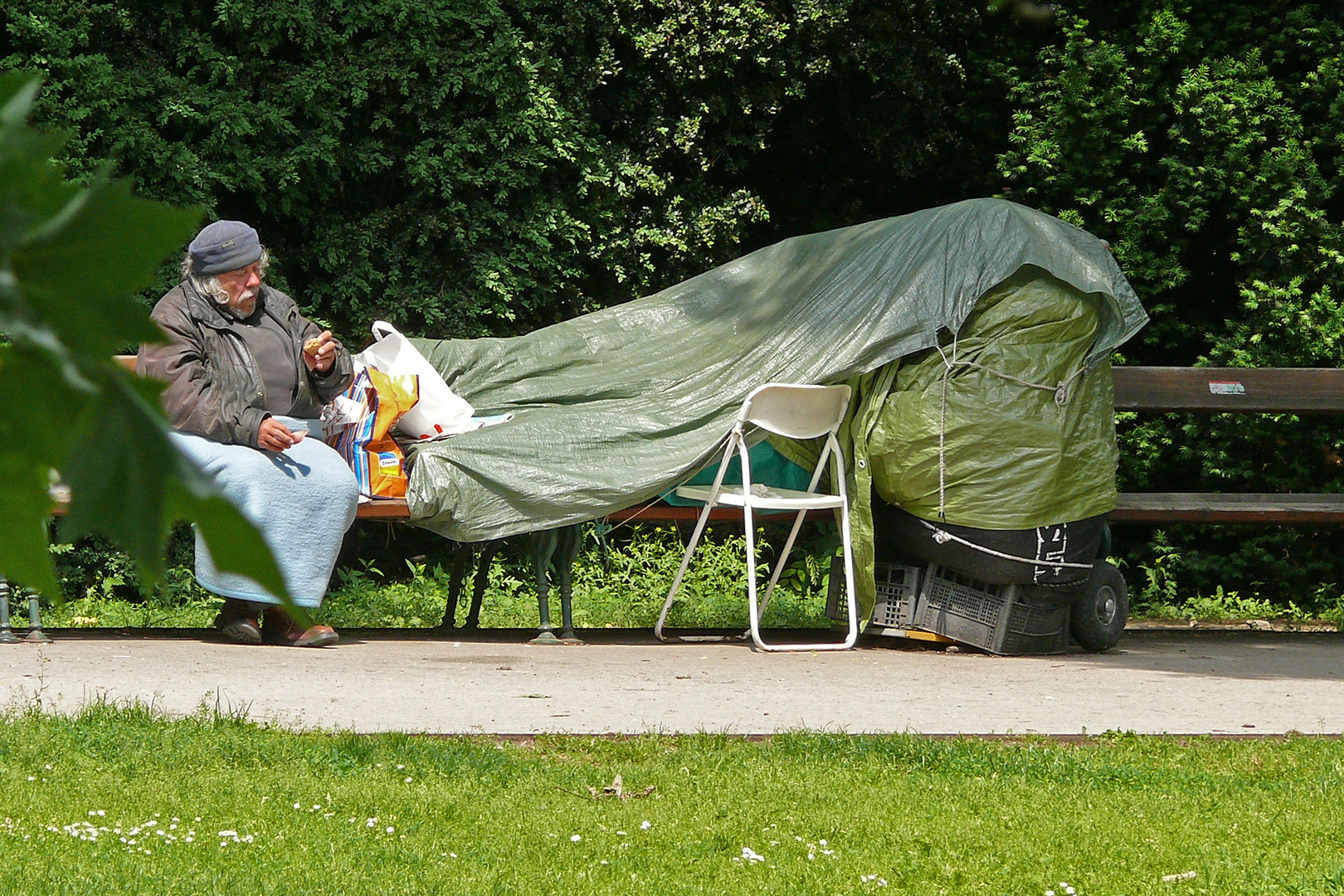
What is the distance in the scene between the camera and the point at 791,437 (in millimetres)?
5605

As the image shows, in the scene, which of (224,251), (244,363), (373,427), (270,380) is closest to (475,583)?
(373,427)

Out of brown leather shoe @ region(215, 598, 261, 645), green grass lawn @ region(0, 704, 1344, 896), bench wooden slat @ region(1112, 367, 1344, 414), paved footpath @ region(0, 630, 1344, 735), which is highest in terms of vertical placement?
bench wooden slat @ region(1112, 367, 1344, 414)

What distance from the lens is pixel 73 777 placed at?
10.5ft

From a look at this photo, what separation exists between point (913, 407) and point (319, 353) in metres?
2.20

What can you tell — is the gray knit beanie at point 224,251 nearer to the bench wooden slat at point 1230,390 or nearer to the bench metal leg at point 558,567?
the bench metal leg at point 558,567

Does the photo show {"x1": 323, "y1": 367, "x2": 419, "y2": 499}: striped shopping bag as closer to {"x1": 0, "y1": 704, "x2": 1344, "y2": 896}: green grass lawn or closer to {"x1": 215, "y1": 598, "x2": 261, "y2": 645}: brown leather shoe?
{"x1": 215, "y1": 598, "x2": 261, "y2": 645}: brown leather shoe

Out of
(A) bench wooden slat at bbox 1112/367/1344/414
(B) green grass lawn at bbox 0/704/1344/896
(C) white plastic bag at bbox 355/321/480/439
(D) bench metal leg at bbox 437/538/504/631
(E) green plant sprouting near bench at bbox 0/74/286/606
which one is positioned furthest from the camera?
(A) bench wooden slat at bbox 1112/367/1344/414

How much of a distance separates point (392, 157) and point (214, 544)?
7.86m

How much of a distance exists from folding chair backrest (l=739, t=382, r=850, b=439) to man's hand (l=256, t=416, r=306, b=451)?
1628 mm

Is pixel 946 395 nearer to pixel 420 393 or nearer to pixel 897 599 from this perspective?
pixel 897 599

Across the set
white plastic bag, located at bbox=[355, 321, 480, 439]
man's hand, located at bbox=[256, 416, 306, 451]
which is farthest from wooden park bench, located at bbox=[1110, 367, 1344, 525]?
man's hand, located at bbox=[256, 416, 306, 451]

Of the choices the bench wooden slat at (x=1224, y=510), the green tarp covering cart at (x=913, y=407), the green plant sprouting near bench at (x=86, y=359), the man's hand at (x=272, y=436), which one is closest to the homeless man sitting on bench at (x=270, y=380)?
the man's hand at (x=272, y=436)

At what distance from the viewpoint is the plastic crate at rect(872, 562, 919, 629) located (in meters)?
5.61

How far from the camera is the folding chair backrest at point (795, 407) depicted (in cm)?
535
